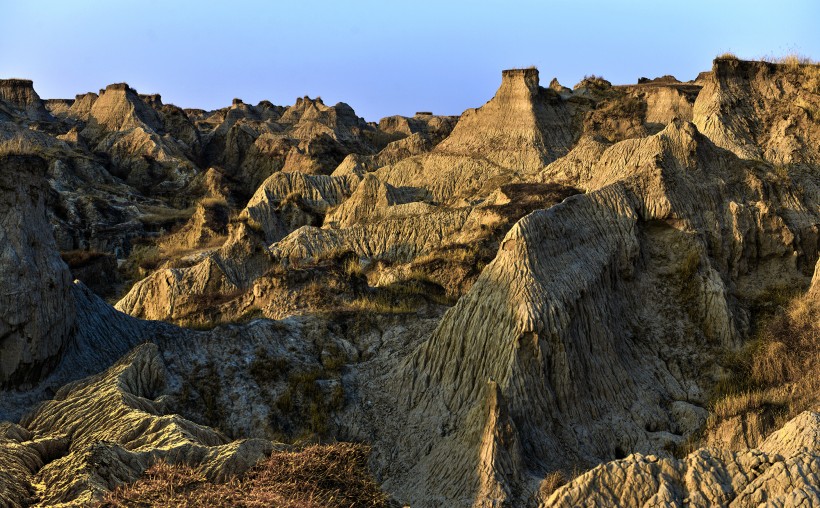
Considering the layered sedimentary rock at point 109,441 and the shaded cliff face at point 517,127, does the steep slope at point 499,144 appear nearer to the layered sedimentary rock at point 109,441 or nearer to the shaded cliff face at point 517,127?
the shaded cliff face at point 517,127

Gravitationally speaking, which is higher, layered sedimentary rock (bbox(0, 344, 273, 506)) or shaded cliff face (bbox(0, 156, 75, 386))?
shaded cliff face (bbox(0, 156, 75, 386))

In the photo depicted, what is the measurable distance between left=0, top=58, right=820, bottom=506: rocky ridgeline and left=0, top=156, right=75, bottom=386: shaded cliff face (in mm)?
54

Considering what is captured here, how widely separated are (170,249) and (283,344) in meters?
31.8

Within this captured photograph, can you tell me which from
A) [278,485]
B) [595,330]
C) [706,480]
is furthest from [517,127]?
[706,480]

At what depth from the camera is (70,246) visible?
2367 inches

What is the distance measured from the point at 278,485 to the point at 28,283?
38.3 feet

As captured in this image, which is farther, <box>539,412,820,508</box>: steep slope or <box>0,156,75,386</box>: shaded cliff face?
<box>0,156,75,386</box>: shaded cliff face

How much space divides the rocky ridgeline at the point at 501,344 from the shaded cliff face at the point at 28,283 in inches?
2.1

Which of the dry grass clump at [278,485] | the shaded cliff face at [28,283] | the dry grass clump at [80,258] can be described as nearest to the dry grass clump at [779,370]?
the dry grass clump at [278,485]

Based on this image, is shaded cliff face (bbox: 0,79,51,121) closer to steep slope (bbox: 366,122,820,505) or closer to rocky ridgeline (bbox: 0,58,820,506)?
rocky ridgeline (bbox: 0,58,820,506)

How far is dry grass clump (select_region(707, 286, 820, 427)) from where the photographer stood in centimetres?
2375

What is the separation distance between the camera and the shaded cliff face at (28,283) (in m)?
24.5

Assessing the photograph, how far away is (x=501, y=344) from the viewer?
2391cm

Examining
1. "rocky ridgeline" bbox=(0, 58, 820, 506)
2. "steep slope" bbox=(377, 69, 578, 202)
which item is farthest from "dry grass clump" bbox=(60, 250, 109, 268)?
"steep slope" bbox=(377, 69, 578, 202)
